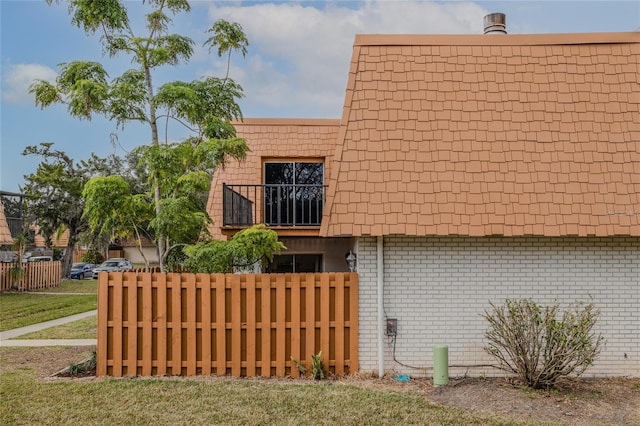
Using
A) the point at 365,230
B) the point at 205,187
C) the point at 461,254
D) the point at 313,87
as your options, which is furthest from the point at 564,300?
the point at 313,87

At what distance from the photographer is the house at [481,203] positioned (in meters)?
7.76

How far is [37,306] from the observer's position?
59.0ft

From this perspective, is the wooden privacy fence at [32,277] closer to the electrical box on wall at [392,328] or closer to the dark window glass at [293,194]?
the dark window glass at [293,194]

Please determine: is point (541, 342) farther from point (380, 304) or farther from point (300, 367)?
point (300, 367)

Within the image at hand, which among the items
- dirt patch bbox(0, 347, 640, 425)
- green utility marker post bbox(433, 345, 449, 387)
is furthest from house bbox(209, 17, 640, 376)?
green utility marker post bbox(433, 345, 449, 387)

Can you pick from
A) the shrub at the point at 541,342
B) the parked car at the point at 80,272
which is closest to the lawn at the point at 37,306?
the parked car at the point at 80,272

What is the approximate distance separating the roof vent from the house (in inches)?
71.1

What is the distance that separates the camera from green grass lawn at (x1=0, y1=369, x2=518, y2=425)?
589cm

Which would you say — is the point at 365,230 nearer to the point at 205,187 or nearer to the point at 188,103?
the point at 205,187

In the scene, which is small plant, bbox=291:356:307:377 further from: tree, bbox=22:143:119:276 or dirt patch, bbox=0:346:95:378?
tree, bbox=22:143:119:276

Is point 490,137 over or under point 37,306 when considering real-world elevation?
over

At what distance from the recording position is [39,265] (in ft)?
83.6

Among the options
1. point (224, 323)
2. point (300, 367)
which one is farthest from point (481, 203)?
point (224, 323)

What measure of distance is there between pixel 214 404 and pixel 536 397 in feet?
14.0
